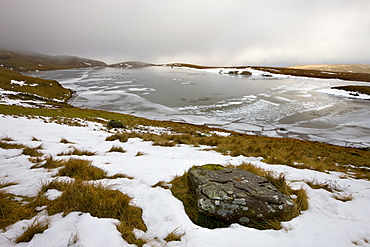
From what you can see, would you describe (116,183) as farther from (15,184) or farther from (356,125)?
(356,125)

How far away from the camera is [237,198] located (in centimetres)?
279

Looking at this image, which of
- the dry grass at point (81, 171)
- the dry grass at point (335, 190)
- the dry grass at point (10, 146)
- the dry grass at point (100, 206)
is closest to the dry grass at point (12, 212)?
the dry grass at point (100, 206)

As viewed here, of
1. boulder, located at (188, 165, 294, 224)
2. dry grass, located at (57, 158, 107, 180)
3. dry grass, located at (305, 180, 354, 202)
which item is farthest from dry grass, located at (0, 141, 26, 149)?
dry grass, located at (305, 180, 354, 202)

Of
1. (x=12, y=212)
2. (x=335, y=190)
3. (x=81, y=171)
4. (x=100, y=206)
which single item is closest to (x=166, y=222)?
(x=100, y=206)

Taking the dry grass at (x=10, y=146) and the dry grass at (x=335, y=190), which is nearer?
the dry grass at (x=335, y=190)

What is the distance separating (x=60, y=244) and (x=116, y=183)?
59.5 inches

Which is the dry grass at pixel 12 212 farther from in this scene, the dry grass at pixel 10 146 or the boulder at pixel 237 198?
the dry grass at pixel 10 146

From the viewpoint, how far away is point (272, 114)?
76.9ft

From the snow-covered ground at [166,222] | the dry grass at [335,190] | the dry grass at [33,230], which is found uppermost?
the dry grass at [33,230]

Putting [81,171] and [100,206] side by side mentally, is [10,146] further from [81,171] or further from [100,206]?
[100,206]

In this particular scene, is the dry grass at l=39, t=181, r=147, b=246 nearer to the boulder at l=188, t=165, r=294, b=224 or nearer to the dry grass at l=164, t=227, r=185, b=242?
the dry grass at l=164, t=227, r=185, b=242

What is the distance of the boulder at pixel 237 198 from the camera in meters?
2.66

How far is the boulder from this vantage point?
2658 mm

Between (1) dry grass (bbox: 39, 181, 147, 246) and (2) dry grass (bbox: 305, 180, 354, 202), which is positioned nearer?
(1) dry grass (bbox: 39, 181, 147, 246)
